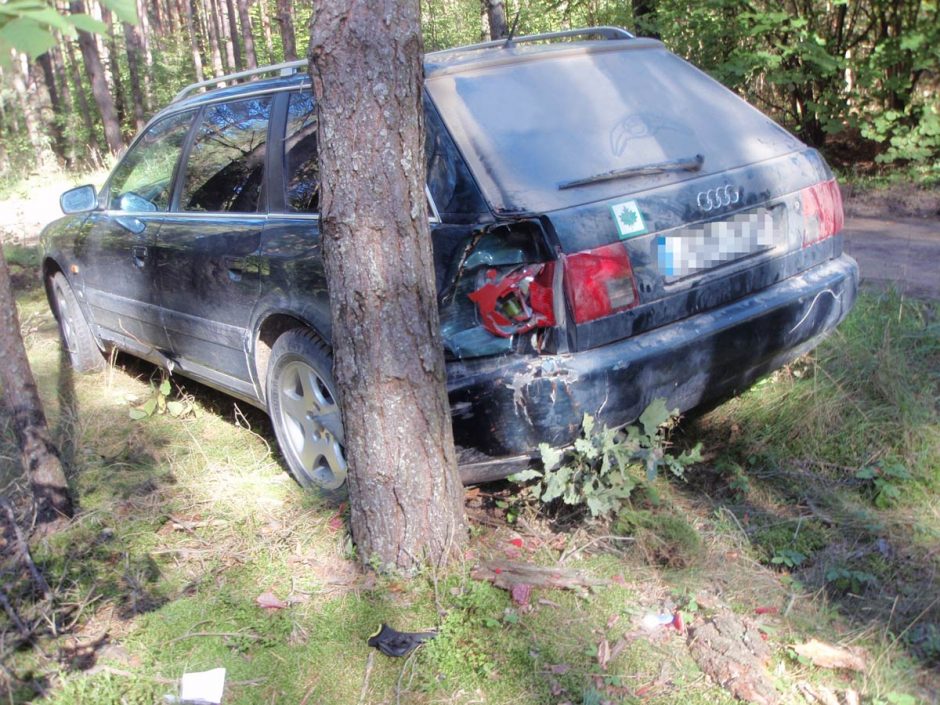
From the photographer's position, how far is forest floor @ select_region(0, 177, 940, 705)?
2.61 metres

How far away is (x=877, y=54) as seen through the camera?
898 cm

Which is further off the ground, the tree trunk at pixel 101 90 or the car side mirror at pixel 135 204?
the tree trunk at pixel 101 90

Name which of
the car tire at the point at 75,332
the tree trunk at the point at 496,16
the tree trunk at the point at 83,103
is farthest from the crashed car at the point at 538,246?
the tree trunk at the point at 83,103

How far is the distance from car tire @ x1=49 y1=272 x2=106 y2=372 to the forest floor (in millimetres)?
1619

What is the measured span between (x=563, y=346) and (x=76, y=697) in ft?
6.26

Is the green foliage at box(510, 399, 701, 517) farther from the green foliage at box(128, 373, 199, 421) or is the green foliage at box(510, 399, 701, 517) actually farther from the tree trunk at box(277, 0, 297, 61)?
the tree trunk at box(277, 0, 297, 61)

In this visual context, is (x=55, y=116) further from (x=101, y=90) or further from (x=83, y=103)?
(x=101, y=90)

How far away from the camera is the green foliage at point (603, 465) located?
3020mm

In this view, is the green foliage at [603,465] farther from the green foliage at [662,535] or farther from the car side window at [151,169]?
the car side window at [151,169]

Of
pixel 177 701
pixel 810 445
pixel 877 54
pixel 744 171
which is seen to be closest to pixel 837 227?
pixel 744 171

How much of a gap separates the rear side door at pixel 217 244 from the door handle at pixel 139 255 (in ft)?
0.61

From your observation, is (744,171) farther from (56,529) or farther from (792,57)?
(792,57)

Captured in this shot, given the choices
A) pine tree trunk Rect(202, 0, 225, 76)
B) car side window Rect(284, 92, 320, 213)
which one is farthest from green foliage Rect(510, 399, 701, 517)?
pine tree trunk Rect(202, 0, 225, 76)

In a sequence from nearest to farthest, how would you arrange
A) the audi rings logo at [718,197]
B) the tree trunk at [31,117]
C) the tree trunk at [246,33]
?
the audi rings logo at [718,197]
the tree trunk at [31,117]
the tree trunk at [246,33]
